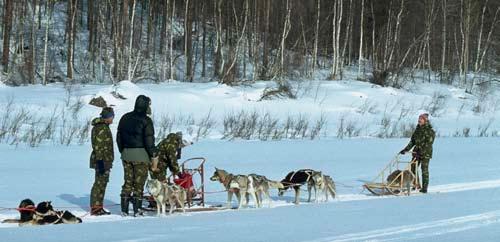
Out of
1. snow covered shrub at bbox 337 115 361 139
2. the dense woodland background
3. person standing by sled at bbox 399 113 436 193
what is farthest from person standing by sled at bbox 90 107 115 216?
the dense woodland background

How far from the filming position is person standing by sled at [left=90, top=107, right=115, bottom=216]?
9.19m

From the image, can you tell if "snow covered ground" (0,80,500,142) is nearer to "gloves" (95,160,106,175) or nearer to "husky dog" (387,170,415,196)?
"husky dog" (387,170,415,196)

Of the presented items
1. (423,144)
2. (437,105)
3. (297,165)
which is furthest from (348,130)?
(423,144)

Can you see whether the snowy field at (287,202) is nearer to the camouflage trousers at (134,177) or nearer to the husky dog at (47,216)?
the husky dog at (47,216)

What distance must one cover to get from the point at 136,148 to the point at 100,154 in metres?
0.47

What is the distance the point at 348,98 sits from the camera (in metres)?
30.8

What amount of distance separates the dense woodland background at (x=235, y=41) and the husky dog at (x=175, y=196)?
60.2 feet

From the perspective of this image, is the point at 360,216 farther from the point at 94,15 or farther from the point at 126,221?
the point at 94,15

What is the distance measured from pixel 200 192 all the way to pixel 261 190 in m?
0.88

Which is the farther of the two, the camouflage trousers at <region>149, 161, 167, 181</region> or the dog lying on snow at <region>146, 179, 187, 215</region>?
the camouflage trousers at <region>149, 161, 167, 181</region>

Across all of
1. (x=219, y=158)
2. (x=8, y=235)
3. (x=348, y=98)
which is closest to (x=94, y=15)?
(x=348, y=98)

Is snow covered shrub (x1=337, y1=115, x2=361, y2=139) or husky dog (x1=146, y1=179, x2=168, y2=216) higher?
husky dog (x1=146, y1=179, x2=168, y2=216)

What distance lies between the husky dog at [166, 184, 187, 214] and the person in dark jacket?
0.38 m

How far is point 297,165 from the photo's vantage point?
16.2m
